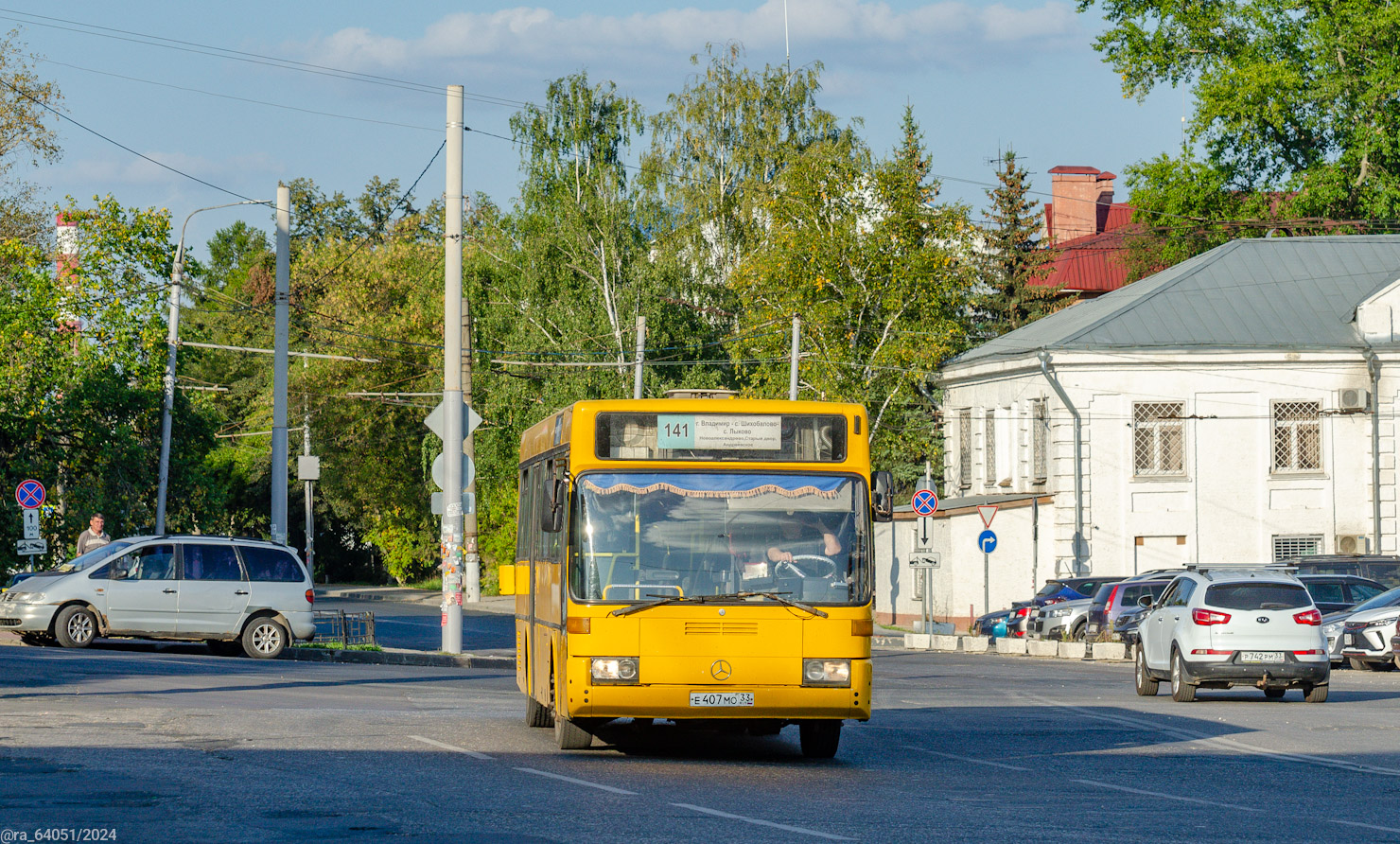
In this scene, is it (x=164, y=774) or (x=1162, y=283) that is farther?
(x=1162, y=283)

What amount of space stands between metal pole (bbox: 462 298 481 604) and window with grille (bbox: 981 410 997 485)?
15.7m

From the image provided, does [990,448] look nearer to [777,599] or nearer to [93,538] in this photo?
[93,538]

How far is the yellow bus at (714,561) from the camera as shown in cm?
1286

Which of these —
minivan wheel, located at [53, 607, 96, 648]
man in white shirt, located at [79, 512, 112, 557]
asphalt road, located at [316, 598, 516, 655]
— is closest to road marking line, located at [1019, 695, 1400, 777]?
asphalt road, located at [316, 598, 516, 655]

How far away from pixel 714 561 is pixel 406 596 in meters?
49.7

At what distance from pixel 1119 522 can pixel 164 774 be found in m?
36.9

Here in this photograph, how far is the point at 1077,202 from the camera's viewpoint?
85375 millimetres

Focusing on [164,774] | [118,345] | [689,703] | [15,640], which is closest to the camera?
[164,774]

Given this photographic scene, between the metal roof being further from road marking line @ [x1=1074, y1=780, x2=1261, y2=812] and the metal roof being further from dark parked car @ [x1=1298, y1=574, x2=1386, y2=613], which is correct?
road marking line @ [x1=1074, y1=780, x2=1261, y2=812]

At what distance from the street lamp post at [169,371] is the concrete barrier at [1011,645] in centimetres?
1840

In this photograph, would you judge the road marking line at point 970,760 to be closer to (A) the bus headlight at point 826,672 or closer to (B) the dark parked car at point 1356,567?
(A) the bus headlight at point 826,672

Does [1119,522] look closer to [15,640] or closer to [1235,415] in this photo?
[1235,415]

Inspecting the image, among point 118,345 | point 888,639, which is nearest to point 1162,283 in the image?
point 888,639

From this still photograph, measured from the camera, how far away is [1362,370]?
1811 inches
